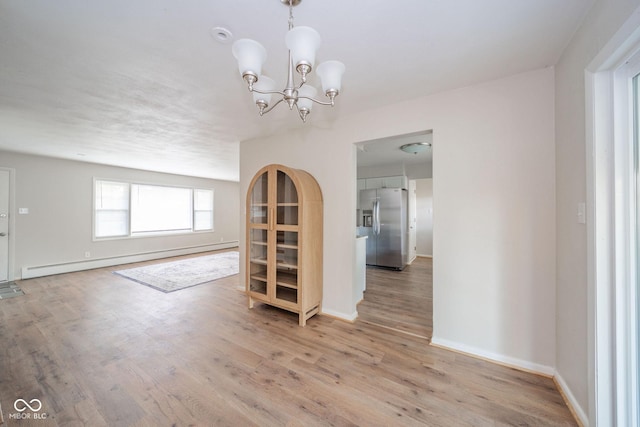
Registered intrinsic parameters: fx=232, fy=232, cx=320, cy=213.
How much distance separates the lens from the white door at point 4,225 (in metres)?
4.12

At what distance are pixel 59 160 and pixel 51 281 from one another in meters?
2.39

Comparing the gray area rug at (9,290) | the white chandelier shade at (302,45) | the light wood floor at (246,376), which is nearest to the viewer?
the white chandelier shade at (302,45)

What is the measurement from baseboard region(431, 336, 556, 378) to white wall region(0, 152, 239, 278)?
6.78 m

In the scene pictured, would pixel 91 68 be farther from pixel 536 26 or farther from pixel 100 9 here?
pixel 536 26

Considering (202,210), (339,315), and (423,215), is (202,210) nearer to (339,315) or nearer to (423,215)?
(339,315)

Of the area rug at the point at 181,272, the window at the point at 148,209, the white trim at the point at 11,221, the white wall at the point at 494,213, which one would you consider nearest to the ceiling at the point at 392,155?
the white wall at the point at 494,213

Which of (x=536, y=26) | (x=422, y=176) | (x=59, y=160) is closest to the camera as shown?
(x=536, y=26)

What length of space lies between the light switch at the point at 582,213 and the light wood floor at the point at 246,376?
48.1 inches

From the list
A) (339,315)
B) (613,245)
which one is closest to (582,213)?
(613,245)

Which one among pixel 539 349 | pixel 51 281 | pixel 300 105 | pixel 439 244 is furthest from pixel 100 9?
pixel 51 281

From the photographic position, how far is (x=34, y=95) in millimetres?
2227

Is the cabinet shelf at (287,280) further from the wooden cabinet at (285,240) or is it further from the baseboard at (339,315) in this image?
the baseboard at (339,315)

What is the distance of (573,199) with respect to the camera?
1507 mm

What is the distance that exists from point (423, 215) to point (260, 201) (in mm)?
5209
